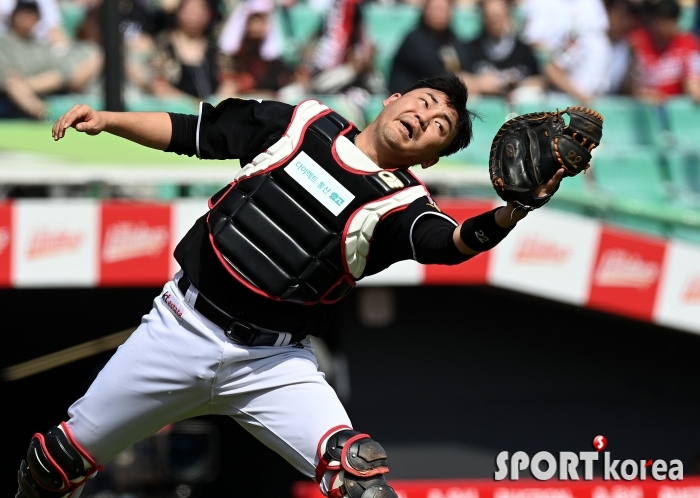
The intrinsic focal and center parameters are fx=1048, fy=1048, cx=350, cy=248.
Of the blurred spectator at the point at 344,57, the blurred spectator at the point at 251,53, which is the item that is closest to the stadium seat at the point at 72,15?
the blurred spectator at the point at 251,53

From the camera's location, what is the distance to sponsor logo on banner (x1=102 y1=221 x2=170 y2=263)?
5656 mm

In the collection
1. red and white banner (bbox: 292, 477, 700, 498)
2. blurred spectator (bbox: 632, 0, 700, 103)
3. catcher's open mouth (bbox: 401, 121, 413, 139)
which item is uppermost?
blurred spectator (bbox: 632, 0, 700, 103)

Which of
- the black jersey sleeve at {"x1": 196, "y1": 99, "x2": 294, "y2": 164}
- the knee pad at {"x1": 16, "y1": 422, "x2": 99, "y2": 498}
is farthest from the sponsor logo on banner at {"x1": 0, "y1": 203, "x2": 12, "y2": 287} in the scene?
the black jersey sleeve at {"x1": 196, "y1": 99, "x2": 294, "y2": 164}

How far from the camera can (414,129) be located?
343 cm

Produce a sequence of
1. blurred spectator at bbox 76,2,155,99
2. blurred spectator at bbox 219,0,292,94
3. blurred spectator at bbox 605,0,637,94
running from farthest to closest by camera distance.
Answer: blurred spectator at bbox 605,0,637,94
blurred spectator at bbox 219,0,292,94
blurred spectator at bbox 76,2,155,99

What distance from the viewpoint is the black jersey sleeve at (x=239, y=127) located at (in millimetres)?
3627

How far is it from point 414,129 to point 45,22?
14.3 feet

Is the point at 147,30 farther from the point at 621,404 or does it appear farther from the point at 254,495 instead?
the point at 621,404

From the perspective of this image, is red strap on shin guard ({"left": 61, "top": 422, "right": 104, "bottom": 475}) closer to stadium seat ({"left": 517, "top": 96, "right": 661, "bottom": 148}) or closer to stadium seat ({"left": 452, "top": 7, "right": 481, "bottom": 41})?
stadium seat ({"left": 452, "top": 7, "right": 481, "bottom": 41})

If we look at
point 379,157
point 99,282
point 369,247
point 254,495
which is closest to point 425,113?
point 379,157

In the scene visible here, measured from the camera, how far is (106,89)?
20.1ft

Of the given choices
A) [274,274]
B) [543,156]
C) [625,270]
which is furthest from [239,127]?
[625,270]

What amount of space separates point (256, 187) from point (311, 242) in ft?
0.88

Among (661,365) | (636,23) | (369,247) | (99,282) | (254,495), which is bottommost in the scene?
(254,495)
